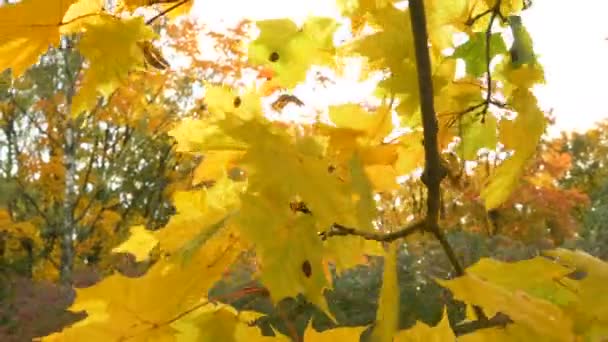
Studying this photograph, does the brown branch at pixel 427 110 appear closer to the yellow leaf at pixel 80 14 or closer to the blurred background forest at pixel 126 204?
the yellow leaf at pixel 80 14

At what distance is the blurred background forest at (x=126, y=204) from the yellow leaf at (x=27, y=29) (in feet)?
10.2

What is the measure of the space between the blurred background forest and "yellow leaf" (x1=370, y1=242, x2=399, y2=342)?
3.13m

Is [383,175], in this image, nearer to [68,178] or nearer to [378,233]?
[378,233]

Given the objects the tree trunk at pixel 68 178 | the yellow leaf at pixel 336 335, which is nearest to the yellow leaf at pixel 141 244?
the yellow leaf at pixel 336 335

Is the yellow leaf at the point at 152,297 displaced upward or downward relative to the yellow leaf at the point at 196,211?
downward

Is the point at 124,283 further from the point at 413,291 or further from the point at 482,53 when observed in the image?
the point at 413,291

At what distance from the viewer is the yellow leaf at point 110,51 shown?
0.44 m

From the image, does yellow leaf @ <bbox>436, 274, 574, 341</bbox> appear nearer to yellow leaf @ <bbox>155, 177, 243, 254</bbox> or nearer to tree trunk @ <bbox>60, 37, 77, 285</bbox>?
yellow leaf @ <bbox>155, 177, 243, 254</bbox>

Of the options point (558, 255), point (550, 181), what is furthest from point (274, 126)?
Answer: point (550, 181)

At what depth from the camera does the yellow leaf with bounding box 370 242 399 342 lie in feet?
1.16

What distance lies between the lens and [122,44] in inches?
17.4

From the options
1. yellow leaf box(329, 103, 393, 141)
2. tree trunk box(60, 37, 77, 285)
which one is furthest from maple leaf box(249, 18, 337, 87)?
tree trunk box(60, 37, 77, 285)

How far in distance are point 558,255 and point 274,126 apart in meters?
0.18

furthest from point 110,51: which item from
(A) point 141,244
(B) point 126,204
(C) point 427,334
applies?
(B) point 126,204
